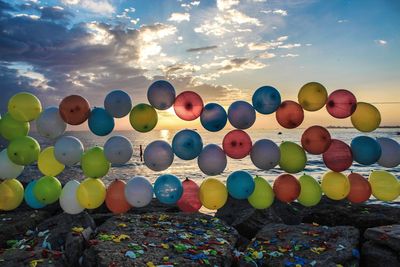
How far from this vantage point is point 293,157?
7152 millimetres

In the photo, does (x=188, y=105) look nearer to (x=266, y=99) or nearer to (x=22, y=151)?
(x=266, y=99)

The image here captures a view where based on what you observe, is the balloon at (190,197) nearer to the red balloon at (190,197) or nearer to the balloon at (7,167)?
the red balloon at (190,197)

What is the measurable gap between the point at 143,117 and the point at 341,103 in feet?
13.7

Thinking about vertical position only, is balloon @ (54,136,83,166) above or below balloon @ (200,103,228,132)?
below

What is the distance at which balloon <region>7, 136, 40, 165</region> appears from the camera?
729 cm

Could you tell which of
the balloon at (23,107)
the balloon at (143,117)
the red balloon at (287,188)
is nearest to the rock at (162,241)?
the red balloon at (287,188)

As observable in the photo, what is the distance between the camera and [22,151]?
729cm

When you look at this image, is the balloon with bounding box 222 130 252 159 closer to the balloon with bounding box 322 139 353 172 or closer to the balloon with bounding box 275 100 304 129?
the balloon with bounding box 275 100 304 129

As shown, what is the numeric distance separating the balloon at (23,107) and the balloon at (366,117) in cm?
693

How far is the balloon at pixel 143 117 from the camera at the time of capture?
272 inches

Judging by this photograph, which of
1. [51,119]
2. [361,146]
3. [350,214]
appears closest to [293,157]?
[361,146]

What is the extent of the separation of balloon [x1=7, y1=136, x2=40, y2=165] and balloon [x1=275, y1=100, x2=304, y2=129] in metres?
5.36

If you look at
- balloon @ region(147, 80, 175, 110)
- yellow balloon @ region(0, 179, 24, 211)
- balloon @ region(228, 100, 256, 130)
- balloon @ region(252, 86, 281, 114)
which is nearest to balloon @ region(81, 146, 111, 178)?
balloon @ region(147, 80, 175, 110)

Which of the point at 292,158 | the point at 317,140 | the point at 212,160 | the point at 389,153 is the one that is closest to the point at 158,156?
the point at 212,160
